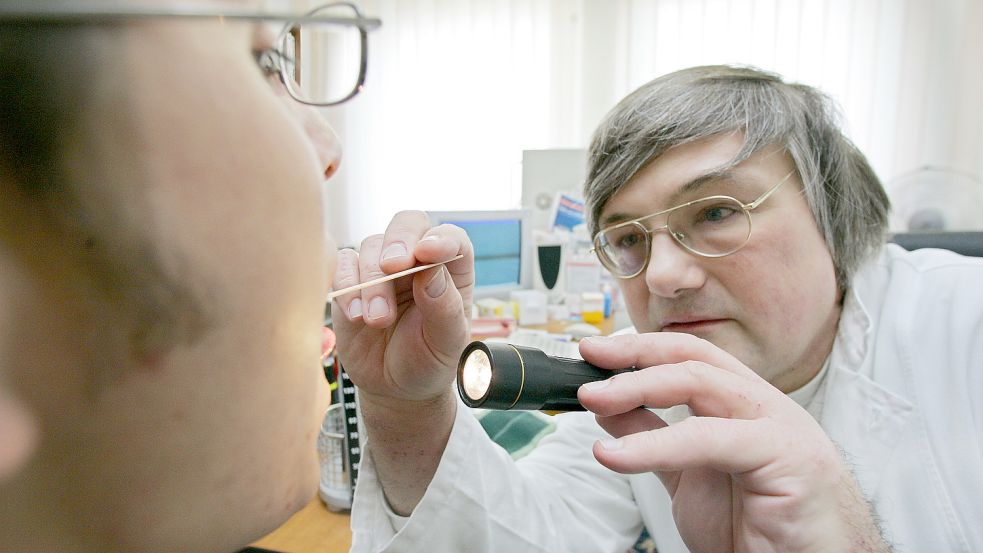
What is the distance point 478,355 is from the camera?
60cm

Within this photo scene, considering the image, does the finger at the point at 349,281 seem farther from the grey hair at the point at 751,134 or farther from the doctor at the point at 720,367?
the grey hair at the point at 751,134

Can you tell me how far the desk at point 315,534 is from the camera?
2.89 feet

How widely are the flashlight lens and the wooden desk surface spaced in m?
0.39

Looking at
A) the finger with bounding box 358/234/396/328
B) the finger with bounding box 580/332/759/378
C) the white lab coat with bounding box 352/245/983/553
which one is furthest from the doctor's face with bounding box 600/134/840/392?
the finger with bounding box 358/234/396/328

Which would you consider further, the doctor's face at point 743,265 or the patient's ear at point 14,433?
the doctor's face at point 743,265

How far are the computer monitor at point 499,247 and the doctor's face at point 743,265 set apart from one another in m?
1.31

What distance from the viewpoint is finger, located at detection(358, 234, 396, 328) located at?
62cm

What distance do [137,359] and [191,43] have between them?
0.16m

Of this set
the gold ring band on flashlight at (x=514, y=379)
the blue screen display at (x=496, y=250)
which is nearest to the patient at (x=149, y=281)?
the gold ring band on flashlight at (x=514, y=379)

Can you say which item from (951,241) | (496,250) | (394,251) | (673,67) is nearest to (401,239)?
(394,251)

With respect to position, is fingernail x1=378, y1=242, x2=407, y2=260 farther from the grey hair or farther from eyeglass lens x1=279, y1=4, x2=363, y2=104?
the grey hair

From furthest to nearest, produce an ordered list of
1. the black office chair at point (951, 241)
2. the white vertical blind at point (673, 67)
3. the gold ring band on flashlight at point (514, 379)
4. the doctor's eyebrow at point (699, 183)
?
the white vertical blind at point (673, 67), the black office chair at point (951, 241), the doctor's eyebrow at point (699, 183), the gold ring band on flashlight at point (514, 379)

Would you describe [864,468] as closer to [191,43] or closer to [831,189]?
[831,189]

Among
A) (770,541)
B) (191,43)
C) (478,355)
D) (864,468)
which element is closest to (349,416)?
(478,355)
